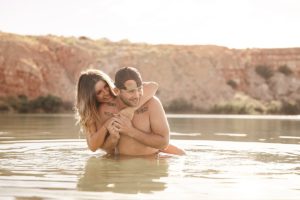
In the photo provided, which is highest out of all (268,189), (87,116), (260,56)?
(260,56)

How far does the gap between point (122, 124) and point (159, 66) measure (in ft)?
156

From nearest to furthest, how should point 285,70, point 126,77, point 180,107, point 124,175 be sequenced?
point 124,175 < point 126,77 < point 180,107 < point 285,70

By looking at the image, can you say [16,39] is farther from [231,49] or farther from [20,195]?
[20,195]

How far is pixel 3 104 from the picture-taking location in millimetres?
38312

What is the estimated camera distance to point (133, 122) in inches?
286

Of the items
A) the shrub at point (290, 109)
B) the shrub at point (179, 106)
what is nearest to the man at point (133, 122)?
the shrub at point (179, 106)

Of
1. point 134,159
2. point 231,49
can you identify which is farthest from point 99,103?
point 231,49

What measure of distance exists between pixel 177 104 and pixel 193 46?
1778cm

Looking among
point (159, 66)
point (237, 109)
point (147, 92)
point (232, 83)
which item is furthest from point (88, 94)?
point (232, 83)

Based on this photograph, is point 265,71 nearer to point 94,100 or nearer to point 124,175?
point 94,100

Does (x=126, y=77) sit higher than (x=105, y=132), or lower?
higher

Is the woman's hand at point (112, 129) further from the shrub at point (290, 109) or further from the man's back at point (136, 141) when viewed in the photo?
the shrub at point (290, 109)

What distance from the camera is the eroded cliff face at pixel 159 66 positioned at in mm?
47219

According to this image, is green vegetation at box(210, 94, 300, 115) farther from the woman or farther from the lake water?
the woman
